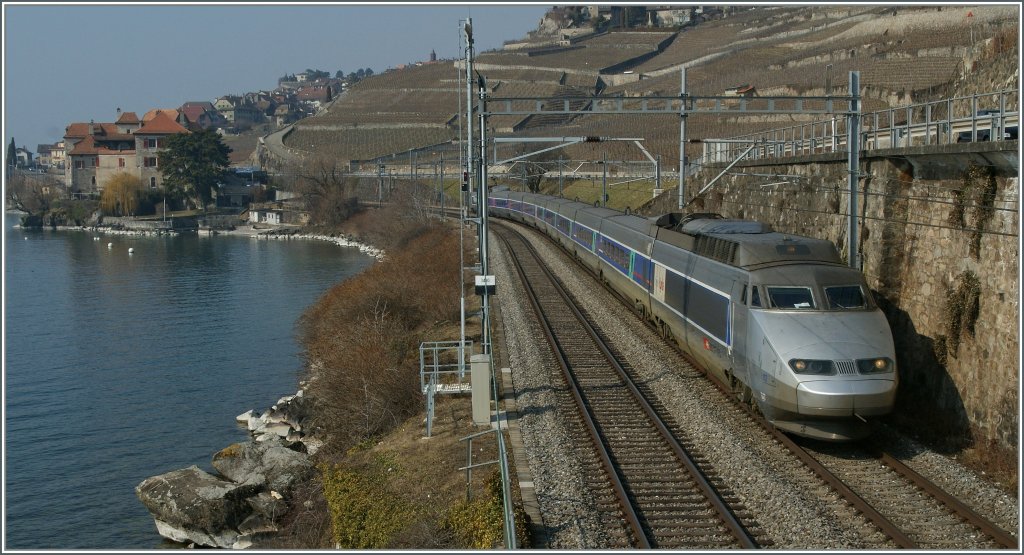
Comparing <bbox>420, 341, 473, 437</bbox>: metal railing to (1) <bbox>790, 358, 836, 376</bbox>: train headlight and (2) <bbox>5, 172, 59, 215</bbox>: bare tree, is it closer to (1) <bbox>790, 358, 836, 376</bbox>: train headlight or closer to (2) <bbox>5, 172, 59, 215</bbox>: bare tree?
(1) <bbox>790, 358, 836, 376</bbox>: train headlight

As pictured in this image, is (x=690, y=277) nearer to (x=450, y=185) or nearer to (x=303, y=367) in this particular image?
(x=303, y=367)

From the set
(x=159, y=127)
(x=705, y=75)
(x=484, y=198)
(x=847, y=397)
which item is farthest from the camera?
(x=159, y=127)

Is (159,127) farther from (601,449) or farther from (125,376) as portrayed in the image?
(601,449)

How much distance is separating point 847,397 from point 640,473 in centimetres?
319

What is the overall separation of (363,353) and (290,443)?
3.49m

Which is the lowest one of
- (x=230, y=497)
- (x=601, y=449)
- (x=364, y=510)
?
(x=230, y=497)

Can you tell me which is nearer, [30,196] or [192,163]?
[192,163]

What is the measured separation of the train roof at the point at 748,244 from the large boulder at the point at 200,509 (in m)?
11.3

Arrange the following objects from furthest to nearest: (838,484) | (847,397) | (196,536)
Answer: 1. (196,536)
2. (847,397)
3. (838,484)

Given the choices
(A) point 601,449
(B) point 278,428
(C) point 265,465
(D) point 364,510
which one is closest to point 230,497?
(C) point 265,465

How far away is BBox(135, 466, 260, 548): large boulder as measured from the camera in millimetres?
22094

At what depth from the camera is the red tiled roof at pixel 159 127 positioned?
465 feet

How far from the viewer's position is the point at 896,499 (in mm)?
13469

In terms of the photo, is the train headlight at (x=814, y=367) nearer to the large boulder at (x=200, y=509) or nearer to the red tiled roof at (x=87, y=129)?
the large boulder at (x=200, y=509)
